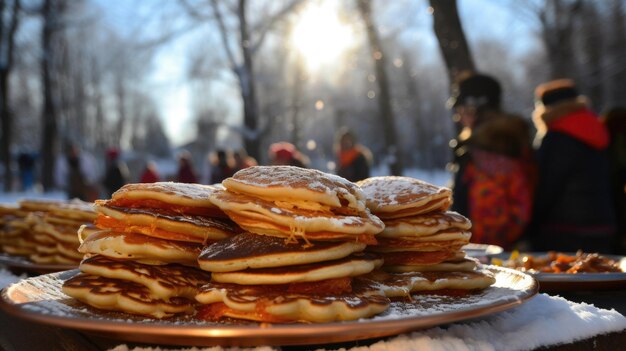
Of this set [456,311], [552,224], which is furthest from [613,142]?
[456,311]

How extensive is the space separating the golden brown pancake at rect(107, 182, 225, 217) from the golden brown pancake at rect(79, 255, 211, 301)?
0.15 metres

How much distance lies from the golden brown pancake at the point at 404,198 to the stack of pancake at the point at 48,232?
3.97ft

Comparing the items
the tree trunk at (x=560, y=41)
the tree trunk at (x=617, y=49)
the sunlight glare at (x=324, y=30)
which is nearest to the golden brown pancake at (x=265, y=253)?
the sunlight glare at (x=324, y=30)

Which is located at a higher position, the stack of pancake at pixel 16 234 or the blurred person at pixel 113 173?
the stack of pancake at pixel 16 234

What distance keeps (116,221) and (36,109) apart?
4879cm

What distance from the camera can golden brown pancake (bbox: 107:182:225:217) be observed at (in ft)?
4.78

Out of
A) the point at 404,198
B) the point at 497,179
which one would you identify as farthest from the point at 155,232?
the point at 497,179

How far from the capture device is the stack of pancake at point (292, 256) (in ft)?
3.84

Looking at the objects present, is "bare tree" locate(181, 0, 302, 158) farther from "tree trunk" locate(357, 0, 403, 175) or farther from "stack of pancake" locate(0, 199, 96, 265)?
"stack of pancake" locate(0, 199, 96, 265)

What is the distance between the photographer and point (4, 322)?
159 centimetres

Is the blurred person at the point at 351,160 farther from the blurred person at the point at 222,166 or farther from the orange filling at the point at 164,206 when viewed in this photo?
the orange filling at the point at 164,206

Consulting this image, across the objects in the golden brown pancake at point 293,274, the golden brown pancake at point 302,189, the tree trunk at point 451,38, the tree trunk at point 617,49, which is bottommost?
the golden brown pancake at point 293,274

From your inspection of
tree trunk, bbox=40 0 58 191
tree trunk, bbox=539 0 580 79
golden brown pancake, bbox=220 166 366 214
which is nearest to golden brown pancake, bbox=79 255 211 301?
golden brown pancake, bbox=220 166 366 214

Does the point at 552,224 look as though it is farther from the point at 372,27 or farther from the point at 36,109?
the point at 36,109
